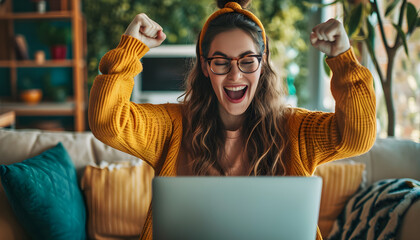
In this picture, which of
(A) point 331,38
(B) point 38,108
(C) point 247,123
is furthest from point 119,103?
(B) point 38,108

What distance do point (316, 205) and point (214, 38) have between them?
27.2 inches

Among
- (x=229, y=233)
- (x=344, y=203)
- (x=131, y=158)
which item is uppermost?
(x=229, y=233)

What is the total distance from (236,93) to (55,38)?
3.55 m

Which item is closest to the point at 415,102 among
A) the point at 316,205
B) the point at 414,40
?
the point at 414,40

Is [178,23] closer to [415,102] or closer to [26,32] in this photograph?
[26,32]

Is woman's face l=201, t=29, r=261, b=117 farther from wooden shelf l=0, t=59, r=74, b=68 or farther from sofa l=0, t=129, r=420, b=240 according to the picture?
wooden shelf l=0, t=59, r=74, b=68

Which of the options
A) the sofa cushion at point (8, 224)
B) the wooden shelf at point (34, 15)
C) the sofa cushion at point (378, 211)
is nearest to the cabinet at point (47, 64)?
the wooden shelf at point (34, 15)

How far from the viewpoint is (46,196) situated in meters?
1.38

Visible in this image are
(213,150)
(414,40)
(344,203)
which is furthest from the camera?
(414,40)

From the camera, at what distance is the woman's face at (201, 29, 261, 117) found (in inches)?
47.3

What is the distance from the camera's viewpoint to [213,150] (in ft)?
4.40

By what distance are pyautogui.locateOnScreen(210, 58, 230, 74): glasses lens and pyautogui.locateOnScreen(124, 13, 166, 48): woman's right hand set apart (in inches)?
7.4

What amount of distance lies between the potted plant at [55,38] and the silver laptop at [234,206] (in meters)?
3.93

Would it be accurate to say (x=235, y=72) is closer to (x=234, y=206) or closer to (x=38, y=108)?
(x=234, y=206)
